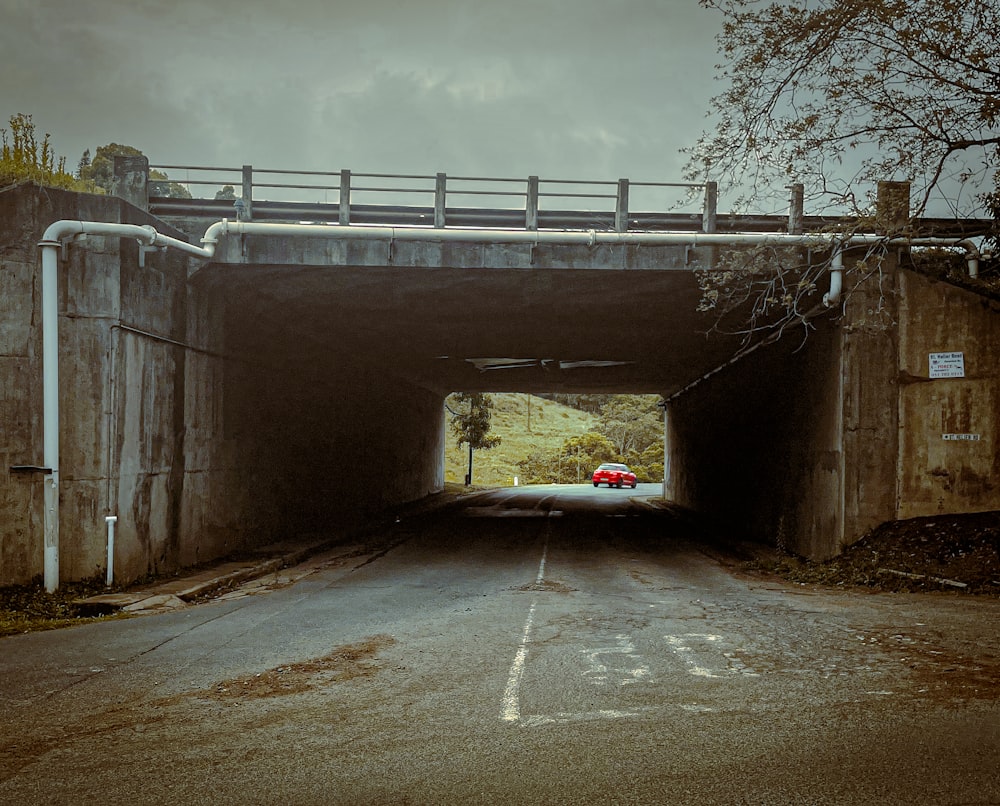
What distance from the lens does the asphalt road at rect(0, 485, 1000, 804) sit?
14.8 feet

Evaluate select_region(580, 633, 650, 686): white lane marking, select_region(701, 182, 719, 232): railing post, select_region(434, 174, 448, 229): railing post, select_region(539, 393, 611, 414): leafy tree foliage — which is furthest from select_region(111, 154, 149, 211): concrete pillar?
select_region(539, 393, 611, 414): leafy tree foliage

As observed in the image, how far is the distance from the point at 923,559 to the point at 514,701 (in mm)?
8912

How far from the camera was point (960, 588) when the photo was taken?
1146 centimetres

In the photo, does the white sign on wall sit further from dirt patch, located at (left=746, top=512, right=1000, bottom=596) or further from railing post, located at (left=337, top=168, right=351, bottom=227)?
railing post, located at (left=337, top=168, right=351, bottom=227)

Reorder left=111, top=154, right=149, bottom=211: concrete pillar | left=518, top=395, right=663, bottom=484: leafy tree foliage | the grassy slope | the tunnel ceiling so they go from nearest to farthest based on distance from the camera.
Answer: left=111, top=154, right=149, bottom=211: concrete pillar → the tunnel ceiling → the grassy slope → left=518, top=395, right=663, bottom=484: leafy tree foliage

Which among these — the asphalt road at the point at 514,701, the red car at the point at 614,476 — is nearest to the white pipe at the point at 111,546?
the asphalt road at the point at 514,701

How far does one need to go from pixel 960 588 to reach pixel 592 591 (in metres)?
5.09

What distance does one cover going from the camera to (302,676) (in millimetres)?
6949

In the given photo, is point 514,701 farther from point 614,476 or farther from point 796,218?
point 614,476

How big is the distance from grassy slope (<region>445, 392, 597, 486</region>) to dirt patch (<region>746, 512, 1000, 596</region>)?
42.7 m

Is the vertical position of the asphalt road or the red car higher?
the asphalt road

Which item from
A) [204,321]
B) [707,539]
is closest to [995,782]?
[204,321]

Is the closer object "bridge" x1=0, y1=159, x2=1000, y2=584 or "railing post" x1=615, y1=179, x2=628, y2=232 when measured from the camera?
"bridge" x1=0, y1=159, x2=1000, y2=584

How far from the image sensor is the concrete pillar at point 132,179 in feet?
47.5
